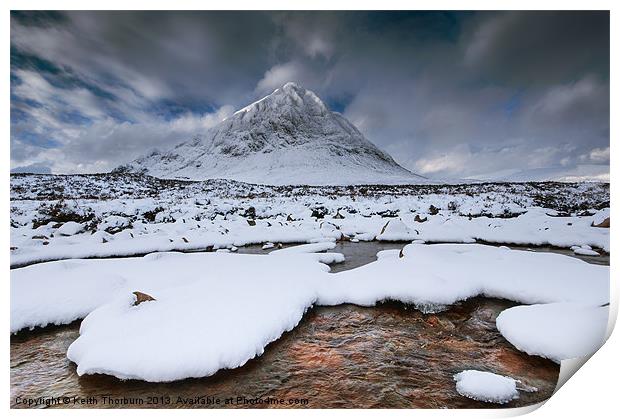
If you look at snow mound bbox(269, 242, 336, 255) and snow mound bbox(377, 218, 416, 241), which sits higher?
snow mound bbox(377, 218, 416, 241)

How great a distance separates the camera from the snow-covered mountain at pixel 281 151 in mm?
66500

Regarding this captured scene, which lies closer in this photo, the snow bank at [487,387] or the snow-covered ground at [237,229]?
the snow bank at [487,387]

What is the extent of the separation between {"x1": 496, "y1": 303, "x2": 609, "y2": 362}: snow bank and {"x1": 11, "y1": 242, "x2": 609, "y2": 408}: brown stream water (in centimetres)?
10

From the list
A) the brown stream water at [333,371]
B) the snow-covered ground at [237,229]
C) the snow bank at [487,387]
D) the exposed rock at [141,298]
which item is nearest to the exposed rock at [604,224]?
the snow-covered ground at [237,229]

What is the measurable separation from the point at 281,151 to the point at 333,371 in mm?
82682

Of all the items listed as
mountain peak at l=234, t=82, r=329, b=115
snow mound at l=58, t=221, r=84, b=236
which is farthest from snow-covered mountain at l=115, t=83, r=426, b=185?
snow mound at l=58, t=221, r=84, b=236

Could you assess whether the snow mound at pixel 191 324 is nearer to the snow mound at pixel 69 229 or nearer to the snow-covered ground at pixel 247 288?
the snow-covered ground at pixel 247 288

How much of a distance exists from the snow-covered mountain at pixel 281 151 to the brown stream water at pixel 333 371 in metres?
50.8

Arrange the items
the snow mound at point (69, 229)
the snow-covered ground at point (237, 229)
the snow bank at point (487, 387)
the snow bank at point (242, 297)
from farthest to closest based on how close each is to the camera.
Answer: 1. the snow mound at point (69, 229)
2. the snow-covered ground at point (237, 229)
3. the snow bank at point (242, 297)
4. the snow bank at point (487, 387)

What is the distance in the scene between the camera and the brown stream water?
2.28 m

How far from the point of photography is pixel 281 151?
83.1 metres

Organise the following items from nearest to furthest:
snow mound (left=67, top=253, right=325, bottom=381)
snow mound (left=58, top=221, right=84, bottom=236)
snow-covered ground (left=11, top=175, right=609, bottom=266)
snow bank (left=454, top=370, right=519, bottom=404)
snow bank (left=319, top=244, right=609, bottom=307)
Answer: snow bank (left=454, top=370, right=519, bottom=404) < snow mound (left=67, top=253, right=325, bottom=381) < snow bank (left=319, top=244, right=609, bottom=307) < snow-covered ground (left=11, top=175, right=609, bottom=266) < snow mound (left=58, top=221, right=84, bottom=236)

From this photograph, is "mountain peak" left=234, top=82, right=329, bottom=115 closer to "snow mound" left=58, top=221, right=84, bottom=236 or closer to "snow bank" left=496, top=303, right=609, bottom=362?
"snow mound" left=58, top=221, right=84, bottom=236
